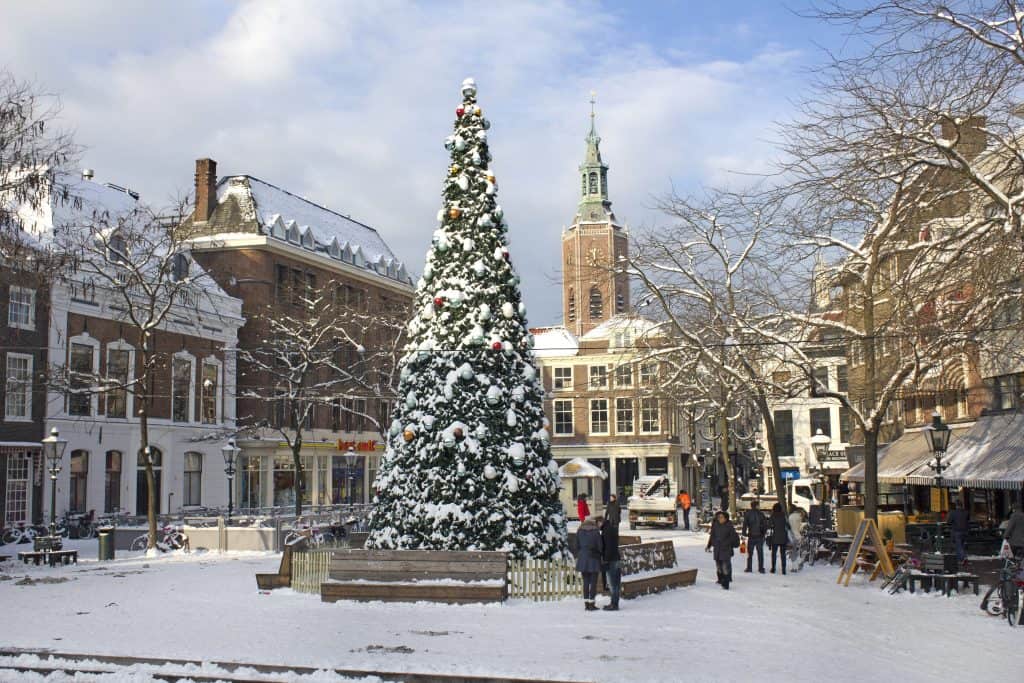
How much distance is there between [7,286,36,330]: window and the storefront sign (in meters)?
25.5

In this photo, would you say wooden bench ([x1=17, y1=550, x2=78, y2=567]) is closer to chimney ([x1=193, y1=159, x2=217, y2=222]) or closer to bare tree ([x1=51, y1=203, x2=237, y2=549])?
bare tree ([x1=51, y1=203, x2=237, y2=549])

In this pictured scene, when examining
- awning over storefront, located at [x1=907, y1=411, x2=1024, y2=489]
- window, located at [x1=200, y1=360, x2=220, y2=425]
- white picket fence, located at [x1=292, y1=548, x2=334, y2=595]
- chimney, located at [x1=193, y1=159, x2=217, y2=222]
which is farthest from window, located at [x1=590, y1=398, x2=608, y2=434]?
white picket fence, located at [x1=292, y1=548, x2=334, y2=595]

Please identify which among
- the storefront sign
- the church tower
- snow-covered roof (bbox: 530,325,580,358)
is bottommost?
the storefront sign

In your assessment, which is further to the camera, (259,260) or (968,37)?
(259,260)

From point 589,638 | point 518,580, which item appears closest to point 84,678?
point 589,638

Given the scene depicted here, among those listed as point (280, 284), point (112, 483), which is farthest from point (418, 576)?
point (280, 284)

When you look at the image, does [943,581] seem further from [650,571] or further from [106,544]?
[106,544]

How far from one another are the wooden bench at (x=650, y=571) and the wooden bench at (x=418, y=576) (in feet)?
7.75

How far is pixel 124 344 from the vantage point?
139ft

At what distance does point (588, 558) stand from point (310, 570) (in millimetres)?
5222

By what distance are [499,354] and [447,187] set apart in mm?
3426

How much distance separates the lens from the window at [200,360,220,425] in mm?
48156

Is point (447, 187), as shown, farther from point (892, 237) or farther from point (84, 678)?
point (84, 678)

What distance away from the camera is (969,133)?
14016 millimetres
